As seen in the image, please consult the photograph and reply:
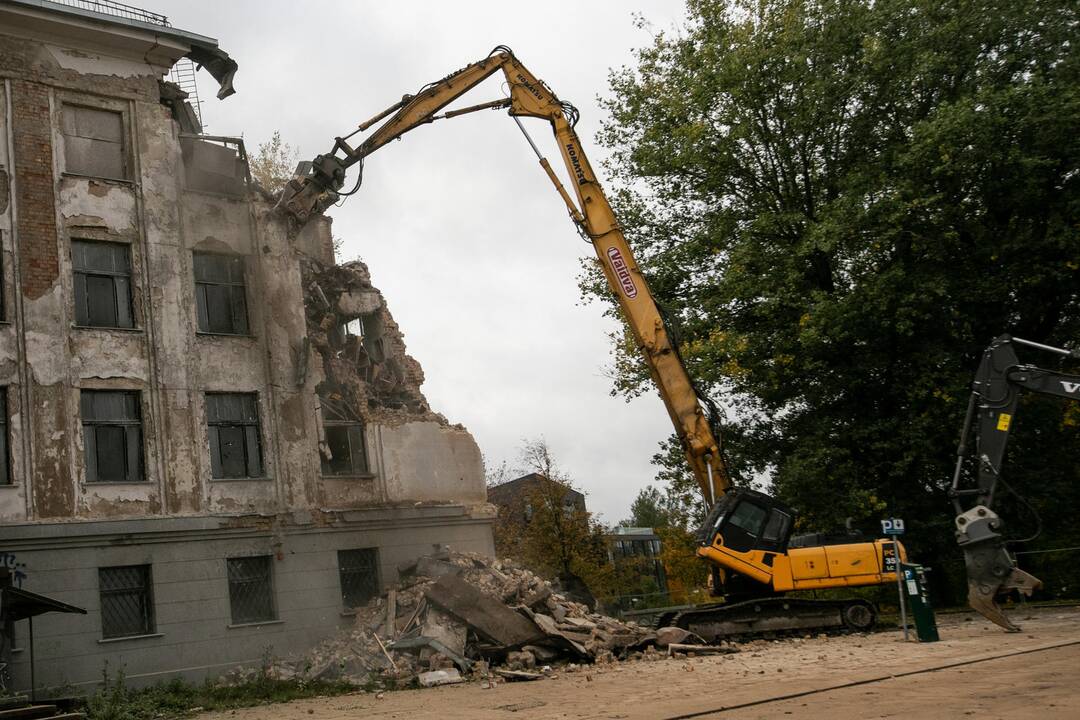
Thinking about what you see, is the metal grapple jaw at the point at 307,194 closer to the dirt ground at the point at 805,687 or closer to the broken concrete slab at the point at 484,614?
the broken concrete slab at the point at 484,614

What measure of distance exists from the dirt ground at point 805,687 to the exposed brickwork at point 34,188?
9329 mm

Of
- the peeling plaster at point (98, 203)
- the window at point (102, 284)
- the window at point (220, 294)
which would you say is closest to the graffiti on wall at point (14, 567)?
the window at point (102, 284)

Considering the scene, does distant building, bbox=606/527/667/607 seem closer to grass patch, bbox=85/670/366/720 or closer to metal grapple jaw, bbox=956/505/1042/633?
metal grapple jaw, bbox=956/505/1042/633

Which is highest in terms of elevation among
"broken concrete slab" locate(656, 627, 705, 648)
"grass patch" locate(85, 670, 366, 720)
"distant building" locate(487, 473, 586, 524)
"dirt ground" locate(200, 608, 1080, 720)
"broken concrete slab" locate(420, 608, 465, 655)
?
"distant building" locate(487, 473, 586, 524)

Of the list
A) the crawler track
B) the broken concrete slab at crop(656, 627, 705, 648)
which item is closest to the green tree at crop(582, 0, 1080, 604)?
the crawler track

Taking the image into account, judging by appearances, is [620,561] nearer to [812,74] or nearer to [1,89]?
[812,74]

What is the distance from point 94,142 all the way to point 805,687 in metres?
17.3

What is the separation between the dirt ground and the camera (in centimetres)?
1055

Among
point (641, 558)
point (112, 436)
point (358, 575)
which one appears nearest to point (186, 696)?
point (358, 575)

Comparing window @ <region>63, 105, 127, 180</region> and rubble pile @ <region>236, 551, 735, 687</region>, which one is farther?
window @ <region>63, 105, 127, 180</region>

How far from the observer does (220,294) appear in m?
22.6

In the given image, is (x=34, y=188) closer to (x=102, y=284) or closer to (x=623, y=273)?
(x=102, y=284)

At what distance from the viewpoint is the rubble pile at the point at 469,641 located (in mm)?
18469

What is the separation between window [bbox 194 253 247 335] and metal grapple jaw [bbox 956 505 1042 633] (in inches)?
591
